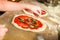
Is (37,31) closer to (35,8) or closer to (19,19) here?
(19,19)

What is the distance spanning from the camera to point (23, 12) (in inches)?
37.7

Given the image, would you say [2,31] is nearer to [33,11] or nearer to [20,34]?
[20,34]

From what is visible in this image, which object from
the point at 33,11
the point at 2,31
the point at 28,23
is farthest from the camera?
the point at 33,11

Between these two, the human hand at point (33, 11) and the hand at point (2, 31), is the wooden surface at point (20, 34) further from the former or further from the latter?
the human hand at point (33, 11)

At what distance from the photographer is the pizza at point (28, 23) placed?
2.48ft

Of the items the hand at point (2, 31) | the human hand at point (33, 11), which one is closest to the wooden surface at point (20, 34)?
the hand at point (2, 31)

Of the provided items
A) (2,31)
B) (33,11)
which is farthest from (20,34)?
(33,11)

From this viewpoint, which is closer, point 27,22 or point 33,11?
point 27,22

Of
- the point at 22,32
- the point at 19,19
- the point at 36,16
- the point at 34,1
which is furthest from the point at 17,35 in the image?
the point at 34,1

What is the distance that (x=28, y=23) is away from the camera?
80cm

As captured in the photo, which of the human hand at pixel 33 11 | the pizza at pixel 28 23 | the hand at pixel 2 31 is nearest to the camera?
the hand at pixel 2 31

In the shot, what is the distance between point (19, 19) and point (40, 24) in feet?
0.46

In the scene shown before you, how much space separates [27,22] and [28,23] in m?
0.01

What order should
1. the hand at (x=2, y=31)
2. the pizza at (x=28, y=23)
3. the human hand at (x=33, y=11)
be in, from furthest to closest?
the human hand at (x=33, y=11), the pizza at (x=28, y=23), the hand at (x=2, y=31)
